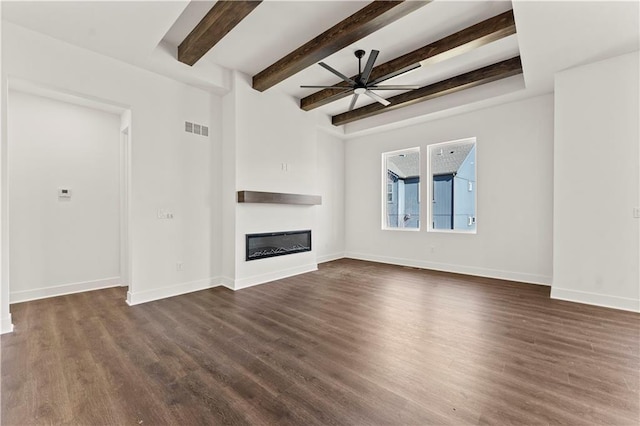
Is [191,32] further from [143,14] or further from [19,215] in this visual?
[19,215]

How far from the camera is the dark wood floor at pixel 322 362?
1668 mm

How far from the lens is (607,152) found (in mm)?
3434

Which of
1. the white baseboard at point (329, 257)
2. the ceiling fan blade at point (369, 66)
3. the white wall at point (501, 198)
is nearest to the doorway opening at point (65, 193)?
the ceiling fan blade at point (369, 66)

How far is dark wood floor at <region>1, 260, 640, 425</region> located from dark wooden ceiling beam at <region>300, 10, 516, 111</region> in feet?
10.2

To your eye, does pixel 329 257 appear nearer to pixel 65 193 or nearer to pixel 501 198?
pixel 501 198

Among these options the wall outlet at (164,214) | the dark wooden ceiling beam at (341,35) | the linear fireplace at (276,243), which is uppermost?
the dark wooden ceiling beam at (341,35)

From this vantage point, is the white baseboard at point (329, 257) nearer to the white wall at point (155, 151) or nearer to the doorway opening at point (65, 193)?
the white wall at point (155, 151)

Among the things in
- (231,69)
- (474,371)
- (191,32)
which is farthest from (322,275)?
(191,32)

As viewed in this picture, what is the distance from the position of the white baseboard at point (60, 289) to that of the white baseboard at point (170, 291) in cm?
105

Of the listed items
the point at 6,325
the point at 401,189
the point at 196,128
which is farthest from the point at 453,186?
the point at 6,325

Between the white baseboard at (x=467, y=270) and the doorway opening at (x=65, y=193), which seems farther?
the white baseboard at (x=467, y=270)

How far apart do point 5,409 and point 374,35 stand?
4.59 metres

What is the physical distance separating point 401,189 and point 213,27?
482 cm

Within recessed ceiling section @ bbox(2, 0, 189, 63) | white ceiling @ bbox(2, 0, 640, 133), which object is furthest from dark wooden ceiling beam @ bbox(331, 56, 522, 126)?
recessed ceiling section @ bbox(2, 0, 189, 63)
